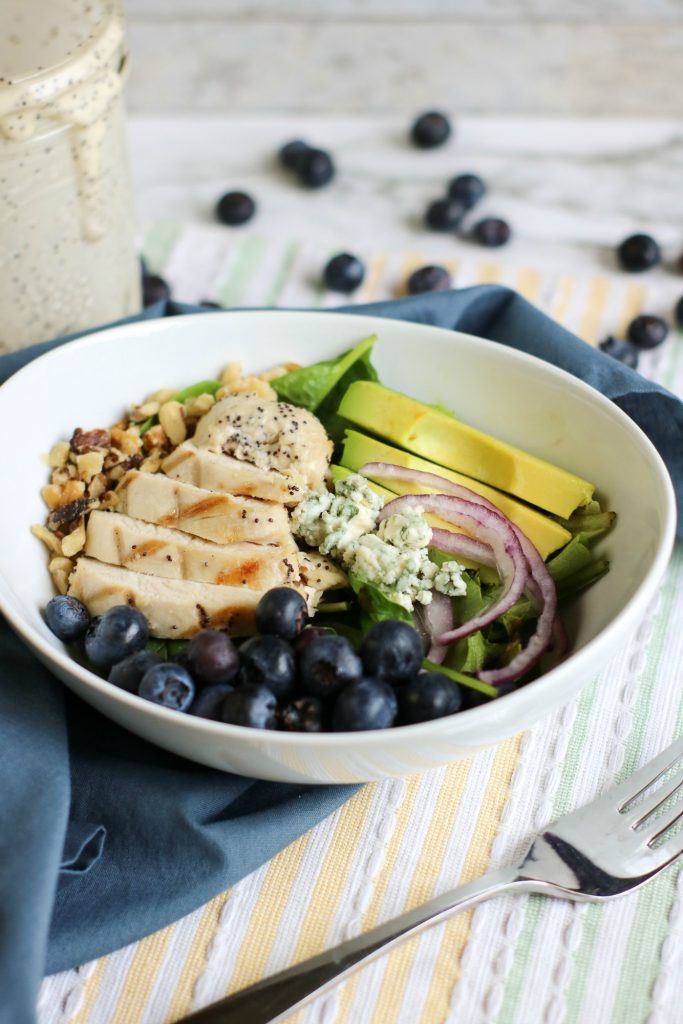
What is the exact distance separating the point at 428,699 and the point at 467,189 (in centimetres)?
241

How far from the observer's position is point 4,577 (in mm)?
1926

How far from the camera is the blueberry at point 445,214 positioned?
11.7 feet

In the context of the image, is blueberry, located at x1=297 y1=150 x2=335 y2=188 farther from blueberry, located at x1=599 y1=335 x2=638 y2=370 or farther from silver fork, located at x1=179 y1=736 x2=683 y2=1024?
silver fork, located at x1=179 y1=736 x2=683 y2=1024

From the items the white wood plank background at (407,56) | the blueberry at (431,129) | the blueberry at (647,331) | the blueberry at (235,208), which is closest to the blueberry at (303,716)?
the blueberry at (647,331)

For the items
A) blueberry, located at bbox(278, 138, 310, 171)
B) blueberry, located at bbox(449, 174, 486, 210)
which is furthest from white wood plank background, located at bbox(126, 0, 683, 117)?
blueberry, located at bbox(449, 174, 486, 210)

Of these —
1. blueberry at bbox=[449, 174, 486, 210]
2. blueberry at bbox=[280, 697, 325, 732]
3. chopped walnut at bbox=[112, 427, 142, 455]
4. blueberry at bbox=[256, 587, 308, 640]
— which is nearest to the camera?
blueberry at bbox=[280, 697, 325, 732]

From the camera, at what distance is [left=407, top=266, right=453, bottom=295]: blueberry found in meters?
3.22

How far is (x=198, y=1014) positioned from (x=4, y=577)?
0.80m

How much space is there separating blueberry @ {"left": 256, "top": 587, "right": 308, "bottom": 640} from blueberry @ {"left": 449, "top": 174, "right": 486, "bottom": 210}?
220cm

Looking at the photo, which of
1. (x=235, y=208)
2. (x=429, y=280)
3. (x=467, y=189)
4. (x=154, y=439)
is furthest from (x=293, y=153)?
(x=154, y=439)

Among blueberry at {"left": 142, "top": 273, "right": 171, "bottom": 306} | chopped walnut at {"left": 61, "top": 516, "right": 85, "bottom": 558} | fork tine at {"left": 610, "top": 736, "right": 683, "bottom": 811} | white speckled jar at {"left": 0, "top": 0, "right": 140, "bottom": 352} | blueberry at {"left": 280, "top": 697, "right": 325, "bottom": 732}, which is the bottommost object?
fork tine at {"left": 610, "top": 736, "right": 683, "bottom": 811}

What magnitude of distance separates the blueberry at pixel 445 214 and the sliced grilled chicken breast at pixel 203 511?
1765 mm

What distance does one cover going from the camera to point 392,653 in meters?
1.76

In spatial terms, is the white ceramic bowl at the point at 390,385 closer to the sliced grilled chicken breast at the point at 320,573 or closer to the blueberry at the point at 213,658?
the blueberry at the point at 213,658
